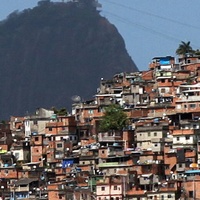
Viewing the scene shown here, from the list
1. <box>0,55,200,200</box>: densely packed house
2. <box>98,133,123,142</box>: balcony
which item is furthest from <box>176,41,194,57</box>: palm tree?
<box>98,133,123,142</box>: balcony

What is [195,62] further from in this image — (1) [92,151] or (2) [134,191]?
(2) [134,191]

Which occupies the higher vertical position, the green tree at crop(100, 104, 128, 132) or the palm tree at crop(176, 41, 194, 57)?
the palm tree at crop(176, 41, 194, 57)

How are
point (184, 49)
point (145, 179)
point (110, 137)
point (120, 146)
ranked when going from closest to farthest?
1. point (145, 179)
2. point (120, 146)
3. point (110, 137)
4. point (184, 49)

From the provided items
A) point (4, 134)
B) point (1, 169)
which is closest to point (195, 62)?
point (4, 134)

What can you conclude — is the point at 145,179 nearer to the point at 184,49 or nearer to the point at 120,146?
the point at 120,146

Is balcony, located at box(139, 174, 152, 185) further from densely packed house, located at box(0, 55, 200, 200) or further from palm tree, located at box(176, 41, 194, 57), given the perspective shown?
palm tree, located at box(176, 41, 194, 57)

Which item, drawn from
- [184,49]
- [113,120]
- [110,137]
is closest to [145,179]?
[110,137]
